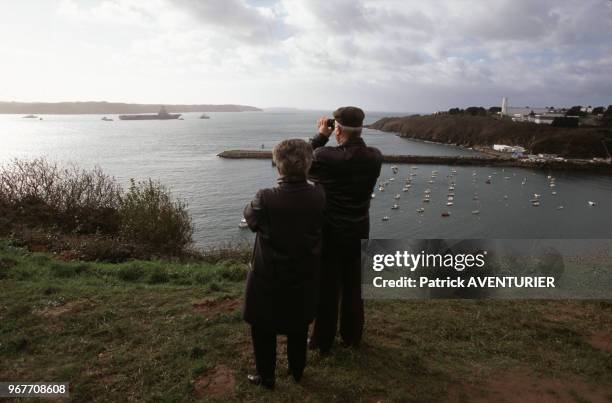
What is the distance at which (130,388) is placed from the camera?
3053 mm

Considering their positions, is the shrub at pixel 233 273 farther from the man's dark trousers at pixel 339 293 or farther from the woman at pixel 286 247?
the woman at pixel 286 247

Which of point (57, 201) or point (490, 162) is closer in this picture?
point (57, 201)

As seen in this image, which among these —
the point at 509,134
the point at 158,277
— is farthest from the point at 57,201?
the point at 509,134

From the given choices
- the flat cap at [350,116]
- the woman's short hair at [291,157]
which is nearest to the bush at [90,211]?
the flat cap at [350,116]

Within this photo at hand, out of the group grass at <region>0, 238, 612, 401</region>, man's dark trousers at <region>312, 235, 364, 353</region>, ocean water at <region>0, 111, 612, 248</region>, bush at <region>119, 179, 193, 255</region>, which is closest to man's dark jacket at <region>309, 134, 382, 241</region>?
man's dark trousers at <region>312, 235, 364, 353</region>

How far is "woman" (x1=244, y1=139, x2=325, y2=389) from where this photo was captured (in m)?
2.58

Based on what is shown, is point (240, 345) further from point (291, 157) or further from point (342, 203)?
point (291, 157)

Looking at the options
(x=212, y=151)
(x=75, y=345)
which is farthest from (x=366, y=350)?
(x=212, y=151)

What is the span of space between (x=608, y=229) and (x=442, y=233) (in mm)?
14712

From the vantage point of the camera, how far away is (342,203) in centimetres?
319

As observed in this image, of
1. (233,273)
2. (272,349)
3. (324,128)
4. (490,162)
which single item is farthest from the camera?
(490,162)

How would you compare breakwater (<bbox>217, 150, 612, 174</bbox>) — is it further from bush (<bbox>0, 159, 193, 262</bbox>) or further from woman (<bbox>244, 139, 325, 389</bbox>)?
woman (<bbox>244, 139, 325, 389</bbox>)

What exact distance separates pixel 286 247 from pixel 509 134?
9586 centimetres

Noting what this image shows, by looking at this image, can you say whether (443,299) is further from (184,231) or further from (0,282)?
(184,231)
